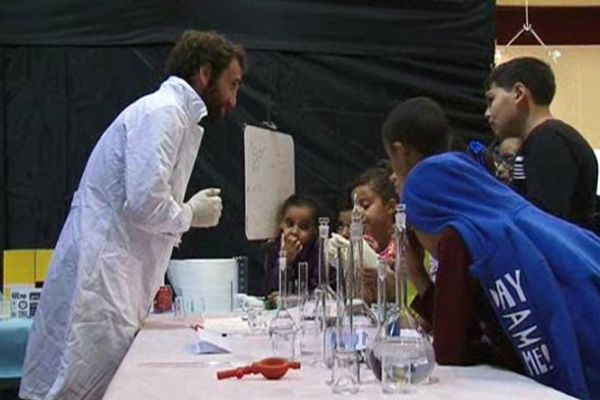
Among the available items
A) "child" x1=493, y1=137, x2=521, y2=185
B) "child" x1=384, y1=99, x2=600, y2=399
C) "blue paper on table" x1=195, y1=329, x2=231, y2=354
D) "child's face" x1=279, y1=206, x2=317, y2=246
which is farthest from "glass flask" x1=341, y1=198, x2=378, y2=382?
"child's face" x1=279, y1=206, x2=317, y2=246

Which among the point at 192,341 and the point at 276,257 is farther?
the point at 276,257

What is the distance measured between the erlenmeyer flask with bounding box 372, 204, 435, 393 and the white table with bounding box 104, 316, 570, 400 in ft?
0.07

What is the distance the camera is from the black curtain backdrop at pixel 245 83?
3.46 meters

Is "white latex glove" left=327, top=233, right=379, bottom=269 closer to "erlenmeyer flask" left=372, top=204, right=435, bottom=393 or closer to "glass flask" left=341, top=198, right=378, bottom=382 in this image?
"glass flask" left=341, top=198, right=378, bottom=382

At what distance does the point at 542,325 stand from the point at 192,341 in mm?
824

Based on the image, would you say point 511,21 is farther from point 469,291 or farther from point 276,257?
point 469,291

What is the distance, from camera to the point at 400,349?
1.17 meters

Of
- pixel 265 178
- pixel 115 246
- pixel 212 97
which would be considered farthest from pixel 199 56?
pixel 265 178

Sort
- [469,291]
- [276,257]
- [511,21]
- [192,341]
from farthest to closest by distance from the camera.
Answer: [511,21], [276,257], [192,341], [469,291]

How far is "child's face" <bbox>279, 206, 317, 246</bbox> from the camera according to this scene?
9.92ft

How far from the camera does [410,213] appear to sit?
1380 mm

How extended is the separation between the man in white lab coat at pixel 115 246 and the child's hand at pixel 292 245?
0.72 m

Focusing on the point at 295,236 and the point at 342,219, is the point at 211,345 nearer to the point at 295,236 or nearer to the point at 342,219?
the point at 295,236

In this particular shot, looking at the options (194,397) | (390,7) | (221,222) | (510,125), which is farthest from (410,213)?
(390,7)
